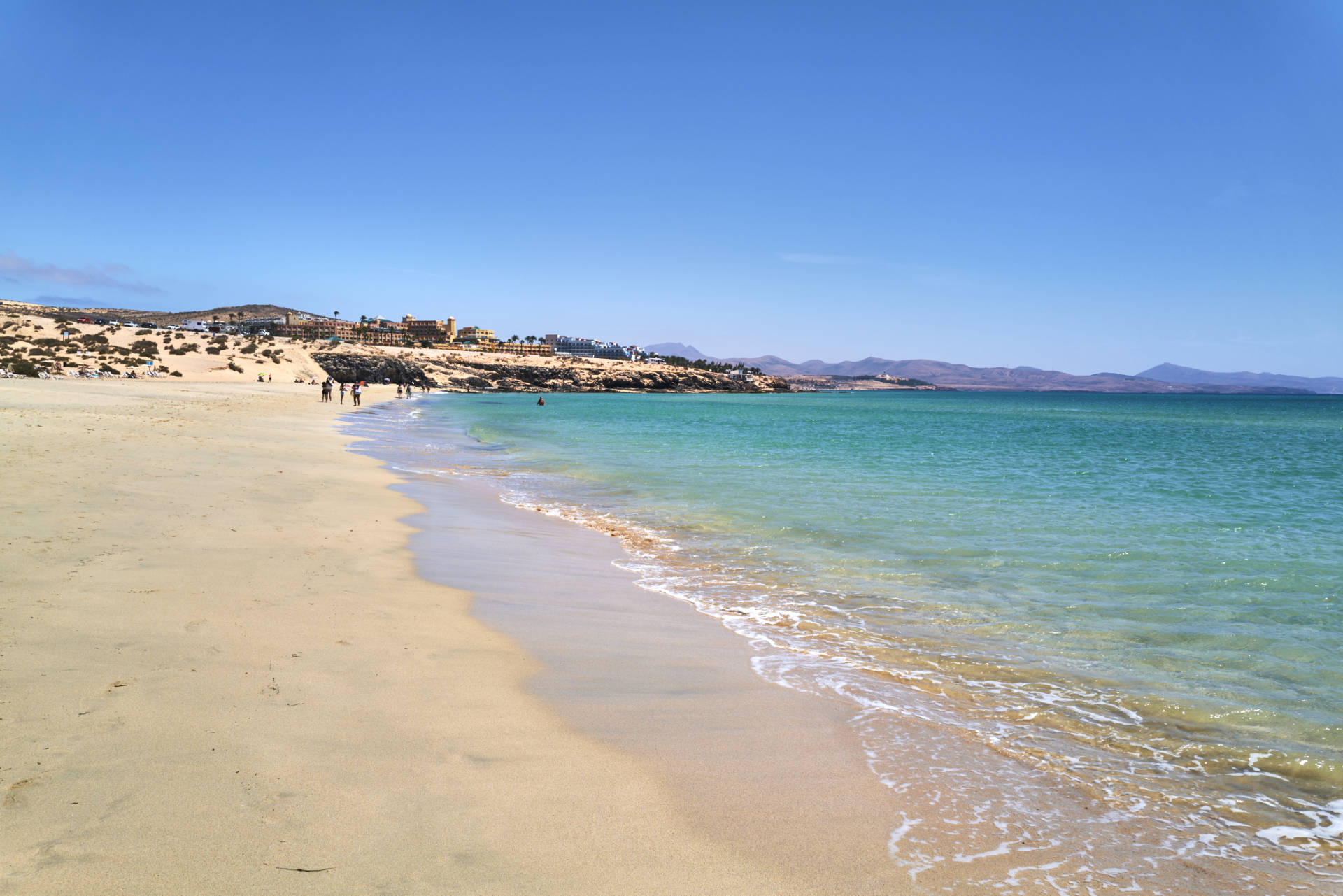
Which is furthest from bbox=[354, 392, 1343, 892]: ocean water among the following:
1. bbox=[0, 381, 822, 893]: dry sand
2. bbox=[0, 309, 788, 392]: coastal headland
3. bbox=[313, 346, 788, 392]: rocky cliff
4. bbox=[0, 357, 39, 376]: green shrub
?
bbox=[313, 346, 788, 392]: rocky cliff

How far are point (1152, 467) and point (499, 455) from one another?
22.5 meters

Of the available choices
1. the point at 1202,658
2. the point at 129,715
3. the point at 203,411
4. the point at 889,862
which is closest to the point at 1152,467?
the point at 1202,658

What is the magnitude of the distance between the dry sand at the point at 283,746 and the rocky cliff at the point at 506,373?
348ft

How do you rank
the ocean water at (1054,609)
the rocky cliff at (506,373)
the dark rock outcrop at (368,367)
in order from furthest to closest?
the rocky cliff at (506,373), the dark rock outcrop at (368,367), the ocean water at (1054,609)

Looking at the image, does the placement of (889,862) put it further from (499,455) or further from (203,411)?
(203,411)

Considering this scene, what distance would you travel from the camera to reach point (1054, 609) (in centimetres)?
745

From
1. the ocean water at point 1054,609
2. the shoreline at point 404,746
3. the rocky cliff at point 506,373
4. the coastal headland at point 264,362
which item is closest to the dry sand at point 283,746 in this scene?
the shoreline at point 404,746

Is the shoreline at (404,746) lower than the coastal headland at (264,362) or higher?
lower

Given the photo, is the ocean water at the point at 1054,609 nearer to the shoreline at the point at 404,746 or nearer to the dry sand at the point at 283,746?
the shoreline at the point at 404,746

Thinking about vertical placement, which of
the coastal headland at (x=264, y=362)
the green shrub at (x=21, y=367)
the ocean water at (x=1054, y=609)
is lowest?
the ocean water at (x=1054, y=609)

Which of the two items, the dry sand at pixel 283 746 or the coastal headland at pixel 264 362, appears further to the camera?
the coastal headland at pixel 264 362

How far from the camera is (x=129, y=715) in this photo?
3486 millimetres

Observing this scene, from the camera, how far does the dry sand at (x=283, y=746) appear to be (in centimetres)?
259

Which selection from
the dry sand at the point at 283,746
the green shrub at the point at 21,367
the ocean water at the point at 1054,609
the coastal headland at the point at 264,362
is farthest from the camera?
the coastal headland at the point at 264,362
